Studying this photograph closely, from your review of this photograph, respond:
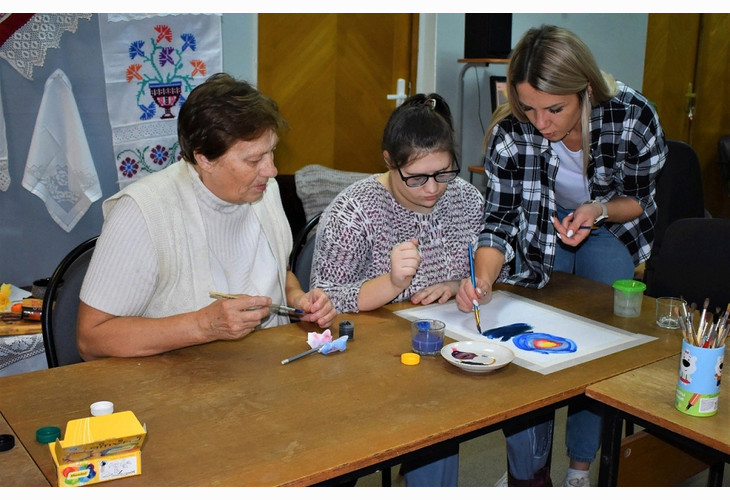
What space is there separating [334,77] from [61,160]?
1.73 m

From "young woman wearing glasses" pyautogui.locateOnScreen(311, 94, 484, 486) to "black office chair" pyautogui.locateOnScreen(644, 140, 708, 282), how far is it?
163 cm

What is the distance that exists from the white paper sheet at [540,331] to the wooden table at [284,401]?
0.04 metres

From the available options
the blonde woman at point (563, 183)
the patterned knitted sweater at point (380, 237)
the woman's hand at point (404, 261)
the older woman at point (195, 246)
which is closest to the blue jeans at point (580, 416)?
the blonde woman at point (563, 183)

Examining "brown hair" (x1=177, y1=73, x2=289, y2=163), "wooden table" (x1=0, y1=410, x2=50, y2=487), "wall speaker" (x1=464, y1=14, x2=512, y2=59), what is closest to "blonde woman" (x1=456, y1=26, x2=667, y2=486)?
"brown hair" (x1=177, y1=73, x2=289, y2=163)

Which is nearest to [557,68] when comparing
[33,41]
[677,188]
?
[677,188]

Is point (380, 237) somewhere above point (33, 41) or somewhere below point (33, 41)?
below

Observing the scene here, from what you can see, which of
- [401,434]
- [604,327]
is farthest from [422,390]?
[604,327]

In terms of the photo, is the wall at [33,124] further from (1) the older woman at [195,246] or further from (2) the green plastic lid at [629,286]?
(2) the green plastic lid at [629,286]

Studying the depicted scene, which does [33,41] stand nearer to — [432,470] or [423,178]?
[423,178]

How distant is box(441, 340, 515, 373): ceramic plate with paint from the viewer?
1.59 m

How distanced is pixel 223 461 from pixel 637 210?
61.5 inches

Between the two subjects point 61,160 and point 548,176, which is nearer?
point 548,176

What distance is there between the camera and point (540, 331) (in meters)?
1.86
